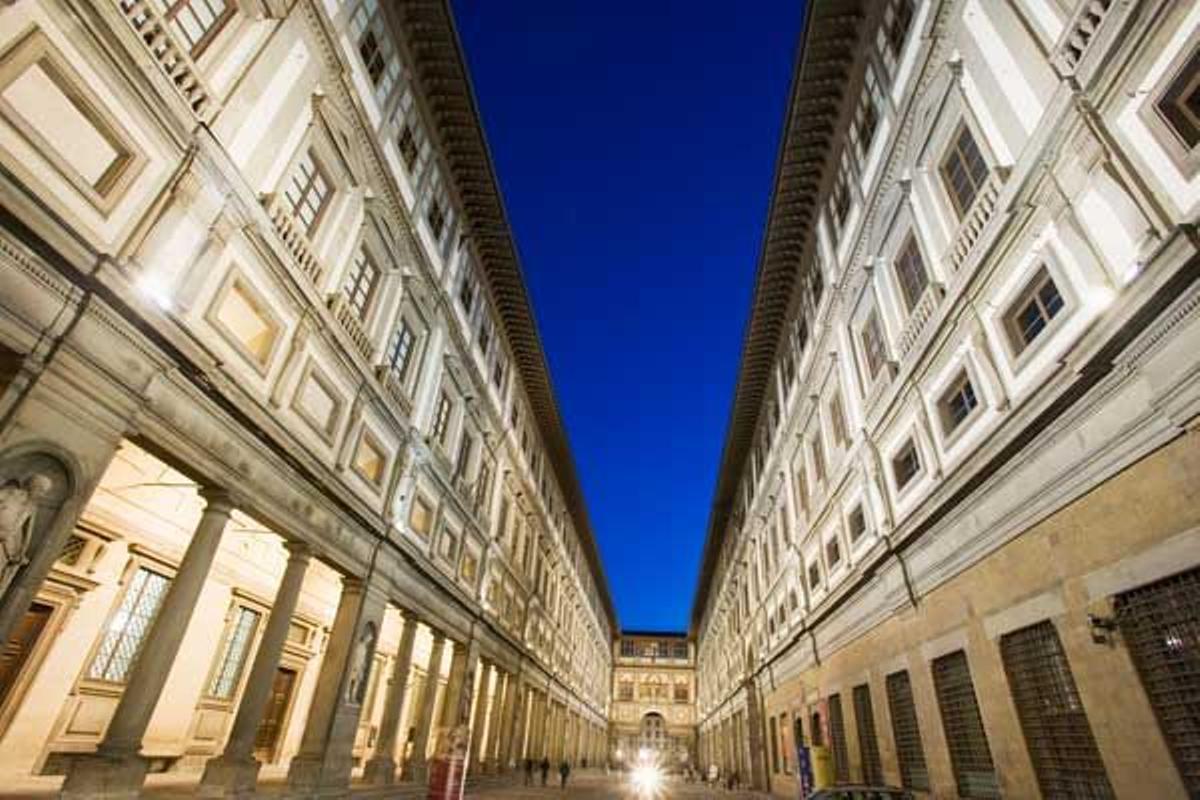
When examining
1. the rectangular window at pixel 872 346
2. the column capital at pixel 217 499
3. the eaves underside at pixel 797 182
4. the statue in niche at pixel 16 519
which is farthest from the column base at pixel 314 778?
the eaves underside at pixel 797 182

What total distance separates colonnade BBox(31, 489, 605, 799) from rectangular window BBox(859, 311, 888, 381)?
1307 cm

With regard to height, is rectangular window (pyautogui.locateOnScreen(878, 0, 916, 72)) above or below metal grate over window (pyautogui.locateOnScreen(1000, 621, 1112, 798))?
above

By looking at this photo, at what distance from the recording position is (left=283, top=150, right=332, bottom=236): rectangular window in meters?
11.7

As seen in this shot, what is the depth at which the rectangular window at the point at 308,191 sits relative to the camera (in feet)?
38.5

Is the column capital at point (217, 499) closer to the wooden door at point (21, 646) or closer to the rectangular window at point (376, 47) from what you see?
the wooden door at point (21, 646)

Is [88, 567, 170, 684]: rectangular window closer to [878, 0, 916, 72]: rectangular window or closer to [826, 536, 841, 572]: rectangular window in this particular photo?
[826, 536, 841, 572]: rectangular window

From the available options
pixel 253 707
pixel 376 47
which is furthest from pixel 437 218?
pixel 253 707

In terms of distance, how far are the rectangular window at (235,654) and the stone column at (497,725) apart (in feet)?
38.2

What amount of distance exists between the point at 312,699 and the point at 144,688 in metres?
5.55

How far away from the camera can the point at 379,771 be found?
15.6 m

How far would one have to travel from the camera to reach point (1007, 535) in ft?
32.7

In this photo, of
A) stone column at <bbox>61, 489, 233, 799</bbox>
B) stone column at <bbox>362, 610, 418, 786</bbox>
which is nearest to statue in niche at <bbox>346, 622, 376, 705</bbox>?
stone column at <bbox>362, 610, 418, 786</bbox>

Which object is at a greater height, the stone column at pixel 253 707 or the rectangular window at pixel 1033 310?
the rectangular window at pixel 1033 310

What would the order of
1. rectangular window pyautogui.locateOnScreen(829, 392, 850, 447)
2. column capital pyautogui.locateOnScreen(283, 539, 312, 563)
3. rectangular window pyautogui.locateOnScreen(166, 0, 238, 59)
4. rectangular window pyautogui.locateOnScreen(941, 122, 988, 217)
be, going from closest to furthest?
1. rectangular window pyautogui.locateOnScreen(166, 0, 238, 59)
2. rectangular window pyautogui.locateOnScreen(941, 122, 988, 217)
3. column capital pyautogui.locateOnScreen(283, 539, 312, 563)
4. rectangular window pyautogui.locateOnScreen(829, 392, 850, 447)
